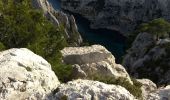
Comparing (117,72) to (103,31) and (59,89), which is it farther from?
(103,31)

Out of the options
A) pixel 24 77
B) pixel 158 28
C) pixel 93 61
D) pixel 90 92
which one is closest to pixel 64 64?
pixel 93 61

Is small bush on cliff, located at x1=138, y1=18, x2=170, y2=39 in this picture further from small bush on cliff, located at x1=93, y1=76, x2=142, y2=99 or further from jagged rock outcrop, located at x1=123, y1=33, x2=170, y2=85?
small bush on cliff, located at x1=93, y1=76, x2=142, y2=99

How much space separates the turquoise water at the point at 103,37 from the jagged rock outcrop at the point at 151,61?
44.1 m

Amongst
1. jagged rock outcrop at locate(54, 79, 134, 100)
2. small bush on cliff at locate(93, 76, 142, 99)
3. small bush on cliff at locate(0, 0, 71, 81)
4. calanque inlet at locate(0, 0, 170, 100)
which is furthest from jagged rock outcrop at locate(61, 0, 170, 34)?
jagged rock outcrop at locate(54, 79, 134, 100)

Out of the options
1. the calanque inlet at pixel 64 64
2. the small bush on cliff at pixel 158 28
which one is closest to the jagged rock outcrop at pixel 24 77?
the calanque inlet at pixel 64 64

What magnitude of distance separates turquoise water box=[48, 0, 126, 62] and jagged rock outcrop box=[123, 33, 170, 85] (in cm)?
4409

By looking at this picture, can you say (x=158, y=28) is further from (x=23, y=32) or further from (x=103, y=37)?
(x=23, y=32)

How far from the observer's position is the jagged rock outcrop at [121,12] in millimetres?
178188

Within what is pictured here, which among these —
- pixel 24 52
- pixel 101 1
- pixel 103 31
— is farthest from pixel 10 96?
pixel 101 1

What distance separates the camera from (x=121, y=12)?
7328 inches

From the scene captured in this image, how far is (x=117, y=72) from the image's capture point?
53.6 meters

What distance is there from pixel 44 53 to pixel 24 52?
17.4m

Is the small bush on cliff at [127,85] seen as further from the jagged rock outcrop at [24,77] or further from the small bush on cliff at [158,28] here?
the small bush on cliff at [158,28]

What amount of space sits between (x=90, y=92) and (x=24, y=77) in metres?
4.64
